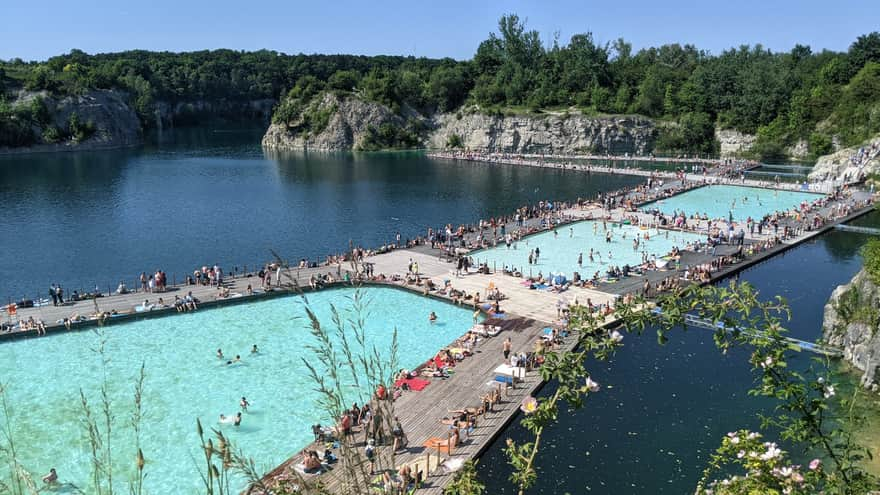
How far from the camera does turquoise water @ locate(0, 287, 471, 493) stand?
2275cm

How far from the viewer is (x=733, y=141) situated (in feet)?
361

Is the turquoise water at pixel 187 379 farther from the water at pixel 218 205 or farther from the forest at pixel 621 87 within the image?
the forest at pixel 621 87

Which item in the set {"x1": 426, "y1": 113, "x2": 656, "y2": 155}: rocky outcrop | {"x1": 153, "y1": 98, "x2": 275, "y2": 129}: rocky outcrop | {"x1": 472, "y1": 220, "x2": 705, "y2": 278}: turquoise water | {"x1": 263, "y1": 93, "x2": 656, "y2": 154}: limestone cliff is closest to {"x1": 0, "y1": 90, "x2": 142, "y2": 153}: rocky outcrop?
{"x1": 263, "y1": 93, "x2": 656, "y2": 154}: limestone cliff

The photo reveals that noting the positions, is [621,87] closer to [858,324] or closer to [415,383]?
[858,324]

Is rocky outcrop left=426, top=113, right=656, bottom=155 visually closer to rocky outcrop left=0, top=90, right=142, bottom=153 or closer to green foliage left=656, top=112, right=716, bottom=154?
green foliage left=656, top=112, right=716, bottom=154

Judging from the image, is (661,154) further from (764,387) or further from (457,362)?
(764,387)

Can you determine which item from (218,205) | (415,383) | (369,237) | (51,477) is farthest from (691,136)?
(51,477)

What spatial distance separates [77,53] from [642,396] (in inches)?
7645

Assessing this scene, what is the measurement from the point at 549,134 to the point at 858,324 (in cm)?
9597

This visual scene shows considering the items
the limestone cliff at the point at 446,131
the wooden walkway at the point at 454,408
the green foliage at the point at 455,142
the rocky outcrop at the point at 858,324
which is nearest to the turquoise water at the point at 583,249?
the wooden walkway at the point at 454,408

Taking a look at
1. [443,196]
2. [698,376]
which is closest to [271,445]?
[698,376]

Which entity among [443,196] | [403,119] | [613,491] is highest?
[403,119]

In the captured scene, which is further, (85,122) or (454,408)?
(85,122)

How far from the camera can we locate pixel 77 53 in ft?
575
